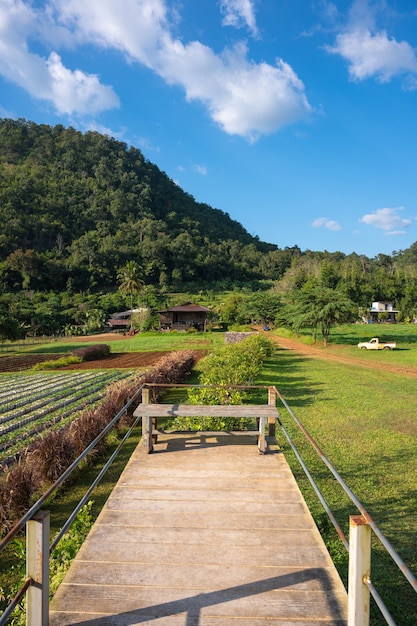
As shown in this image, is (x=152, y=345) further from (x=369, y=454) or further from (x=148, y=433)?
(x=148, y=433)

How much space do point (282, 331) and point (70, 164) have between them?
3680 inches

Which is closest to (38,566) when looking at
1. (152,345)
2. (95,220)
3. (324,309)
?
(324,309)

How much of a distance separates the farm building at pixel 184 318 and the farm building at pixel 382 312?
1243 inches

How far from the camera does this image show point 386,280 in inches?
2891

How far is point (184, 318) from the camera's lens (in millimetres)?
49469

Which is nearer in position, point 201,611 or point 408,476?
point 201,611

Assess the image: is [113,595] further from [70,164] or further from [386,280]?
[70,164]

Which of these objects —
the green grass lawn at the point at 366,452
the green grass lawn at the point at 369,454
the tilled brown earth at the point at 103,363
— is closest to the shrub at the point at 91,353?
the tilled brown earth at the point at 103,363

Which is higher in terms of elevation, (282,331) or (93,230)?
(93,230)

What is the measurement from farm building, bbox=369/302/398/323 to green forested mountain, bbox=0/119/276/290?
35.1 meters

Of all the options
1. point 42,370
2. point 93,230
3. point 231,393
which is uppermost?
point 93,230

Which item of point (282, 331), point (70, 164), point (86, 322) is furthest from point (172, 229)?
point (282, 331)

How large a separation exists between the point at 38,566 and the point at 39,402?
9.84 metres

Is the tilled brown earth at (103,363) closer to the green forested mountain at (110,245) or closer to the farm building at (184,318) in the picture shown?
the farm building at (184,318)
